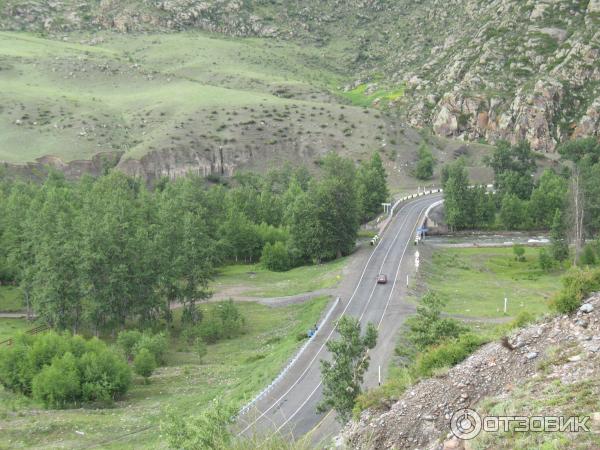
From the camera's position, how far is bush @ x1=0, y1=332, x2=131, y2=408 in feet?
135

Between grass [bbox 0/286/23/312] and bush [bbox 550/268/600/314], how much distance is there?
66313 millimetres

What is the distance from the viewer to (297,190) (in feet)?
348

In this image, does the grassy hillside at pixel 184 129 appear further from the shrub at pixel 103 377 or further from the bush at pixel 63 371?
the shrub at pixel 103 377

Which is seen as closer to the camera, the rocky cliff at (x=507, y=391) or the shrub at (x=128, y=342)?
the rocky cliff at (x=507, y=391)

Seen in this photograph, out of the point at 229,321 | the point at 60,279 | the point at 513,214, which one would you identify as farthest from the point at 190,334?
the point at 513,214

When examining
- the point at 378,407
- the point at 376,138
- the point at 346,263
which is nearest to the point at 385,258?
the point at 346,263

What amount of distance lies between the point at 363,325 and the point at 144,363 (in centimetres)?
1784

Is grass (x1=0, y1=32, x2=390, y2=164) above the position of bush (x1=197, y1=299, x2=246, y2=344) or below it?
above

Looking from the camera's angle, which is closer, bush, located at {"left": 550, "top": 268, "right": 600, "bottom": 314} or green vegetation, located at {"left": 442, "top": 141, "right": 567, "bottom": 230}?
bush, located at {"left": 550, "top": 268, "right": 600, "bottom": 314}

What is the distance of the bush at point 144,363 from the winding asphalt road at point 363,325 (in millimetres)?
12218

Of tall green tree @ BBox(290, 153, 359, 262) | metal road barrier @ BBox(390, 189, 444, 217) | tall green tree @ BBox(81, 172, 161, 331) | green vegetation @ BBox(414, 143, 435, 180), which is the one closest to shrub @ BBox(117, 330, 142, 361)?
tall green tree @ BBox(81, 172, 161, 331)

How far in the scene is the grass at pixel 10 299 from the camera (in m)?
70.2

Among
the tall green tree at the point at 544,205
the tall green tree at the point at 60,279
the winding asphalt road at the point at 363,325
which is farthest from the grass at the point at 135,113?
the tall green tree at the point at 60,279

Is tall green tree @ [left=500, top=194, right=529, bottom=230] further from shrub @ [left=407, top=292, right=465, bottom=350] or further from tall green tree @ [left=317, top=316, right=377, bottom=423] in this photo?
tall green tree @ [left=317, top=316, right=377, bottom=423]
